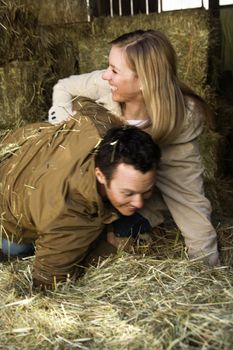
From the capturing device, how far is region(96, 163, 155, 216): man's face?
2.30 metres

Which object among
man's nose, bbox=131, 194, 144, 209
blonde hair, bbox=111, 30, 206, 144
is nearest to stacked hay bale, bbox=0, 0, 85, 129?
blonde hair, bbox=111, 30, 206, 144

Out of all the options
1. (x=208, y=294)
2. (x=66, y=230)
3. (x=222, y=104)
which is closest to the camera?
(x=208, y=294)

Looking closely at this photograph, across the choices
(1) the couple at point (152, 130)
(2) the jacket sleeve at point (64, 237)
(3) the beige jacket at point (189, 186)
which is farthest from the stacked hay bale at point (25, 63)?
(2) the jacket sleeve at point (64, 237)

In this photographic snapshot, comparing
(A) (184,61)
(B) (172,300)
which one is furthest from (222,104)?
(B) (172,300)

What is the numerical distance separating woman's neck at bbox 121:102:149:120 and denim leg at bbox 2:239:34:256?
0.75m

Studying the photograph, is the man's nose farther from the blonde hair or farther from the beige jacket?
the beige jacket

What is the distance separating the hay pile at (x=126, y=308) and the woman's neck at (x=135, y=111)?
62cm

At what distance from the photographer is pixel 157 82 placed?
2652 millimetres

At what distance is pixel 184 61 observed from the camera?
409 cm

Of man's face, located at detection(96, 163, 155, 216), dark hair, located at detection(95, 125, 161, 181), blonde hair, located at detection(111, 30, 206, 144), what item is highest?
blonde hair, located at detection(111, 30, 206, 144)

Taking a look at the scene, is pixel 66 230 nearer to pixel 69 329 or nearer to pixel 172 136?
pixel 69 329

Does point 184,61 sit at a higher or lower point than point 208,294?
higher

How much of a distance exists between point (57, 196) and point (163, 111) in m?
0.61

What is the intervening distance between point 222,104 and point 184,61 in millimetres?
759
